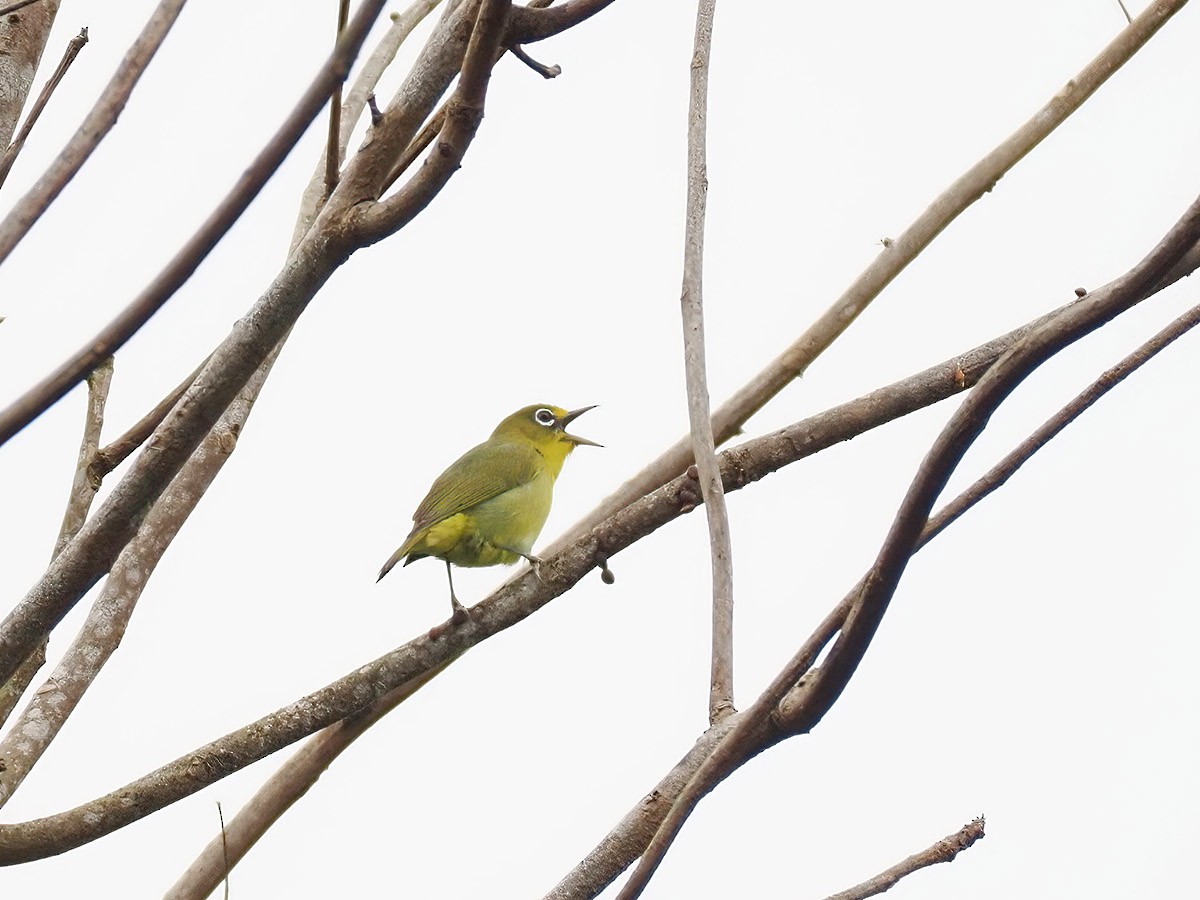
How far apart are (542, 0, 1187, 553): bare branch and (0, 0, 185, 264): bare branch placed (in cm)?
165

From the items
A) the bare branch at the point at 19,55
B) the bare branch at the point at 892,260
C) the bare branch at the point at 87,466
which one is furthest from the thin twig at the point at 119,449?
the bare branch at the point at 892,260

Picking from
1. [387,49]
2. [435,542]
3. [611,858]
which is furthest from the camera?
[435,542]

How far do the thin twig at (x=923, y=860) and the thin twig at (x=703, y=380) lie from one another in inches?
17.6

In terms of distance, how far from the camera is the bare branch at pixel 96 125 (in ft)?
8.19

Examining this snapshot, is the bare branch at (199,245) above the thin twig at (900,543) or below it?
above

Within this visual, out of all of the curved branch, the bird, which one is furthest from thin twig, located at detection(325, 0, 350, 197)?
the bird

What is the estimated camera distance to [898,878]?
1.81 m

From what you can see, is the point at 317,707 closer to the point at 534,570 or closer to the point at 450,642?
the point at 450,642

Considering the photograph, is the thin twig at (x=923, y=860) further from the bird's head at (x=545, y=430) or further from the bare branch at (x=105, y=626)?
the bird's head at (x=545, y=430)

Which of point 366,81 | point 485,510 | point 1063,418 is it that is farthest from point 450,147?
point 485,510

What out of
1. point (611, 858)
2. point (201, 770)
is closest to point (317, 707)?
point (201, 770)

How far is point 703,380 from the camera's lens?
258 cm

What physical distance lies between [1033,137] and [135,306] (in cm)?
291

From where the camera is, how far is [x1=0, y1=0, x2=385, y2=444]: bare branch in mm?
1663
